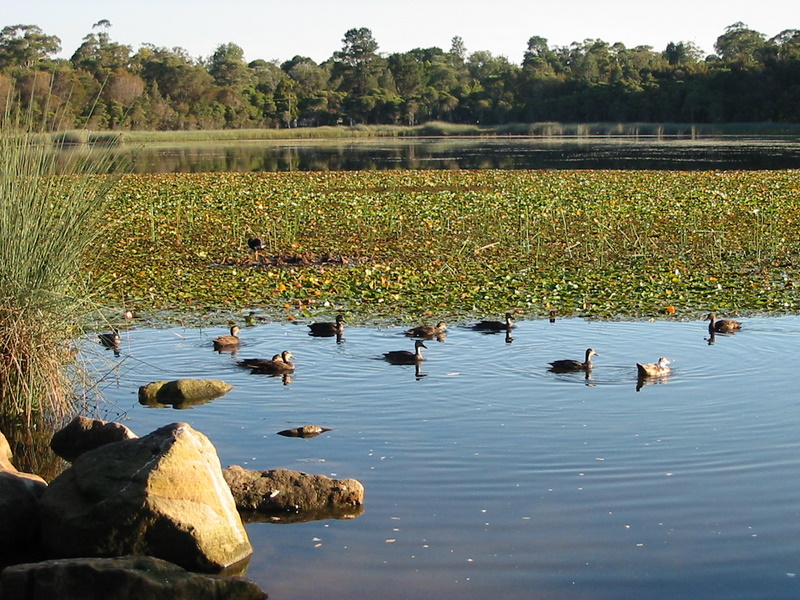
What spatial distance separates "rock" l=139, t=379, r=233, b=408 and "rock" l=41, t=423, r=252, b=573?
276 centimetres

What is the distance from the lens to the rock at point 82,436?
7.71 metres

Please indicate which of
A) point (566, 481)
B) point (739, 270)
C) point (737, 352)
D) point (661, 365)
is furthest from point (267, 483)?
point (739, 270)

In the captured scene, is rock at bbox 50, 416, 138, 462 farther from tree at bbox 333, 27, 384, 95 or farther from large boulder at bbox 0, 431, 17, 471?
tree at bbox 333, 27, 384, 95

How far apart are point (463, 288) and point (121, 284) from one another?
15.4 ft

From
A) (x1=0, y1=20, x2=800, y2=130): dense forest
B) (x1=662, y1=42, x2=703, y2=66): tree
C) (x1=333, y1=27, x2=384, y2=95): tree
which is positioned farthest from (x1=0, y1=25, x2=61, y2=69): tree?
(x1=662, y1=42, x2=703, y2=66): tree

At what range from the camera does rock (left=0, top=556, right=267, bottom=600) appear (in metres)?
5.48

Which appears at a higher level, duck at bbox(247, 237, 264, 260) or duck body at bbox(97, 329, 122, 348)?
duck at bbox(247, 237, 264, 260)

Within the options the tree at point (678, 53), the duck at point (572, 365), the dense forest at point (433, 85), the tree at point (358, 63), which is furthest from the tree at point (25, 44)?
the duck at point (572, 365)

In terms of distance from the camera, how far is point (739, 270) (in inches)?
592

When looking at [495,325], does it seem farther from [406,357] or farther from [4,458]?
[4,458]

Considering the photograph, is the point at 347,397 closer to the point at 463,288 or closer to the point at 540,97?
the point at 463,288

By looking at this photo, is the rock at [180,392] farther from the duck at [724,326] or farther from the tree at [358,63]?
the tree at [358,63]

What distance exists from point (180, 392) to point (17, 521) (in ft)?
9.30

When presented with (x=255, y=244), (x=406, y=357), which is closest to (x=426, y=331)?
(x=406, y=357)
